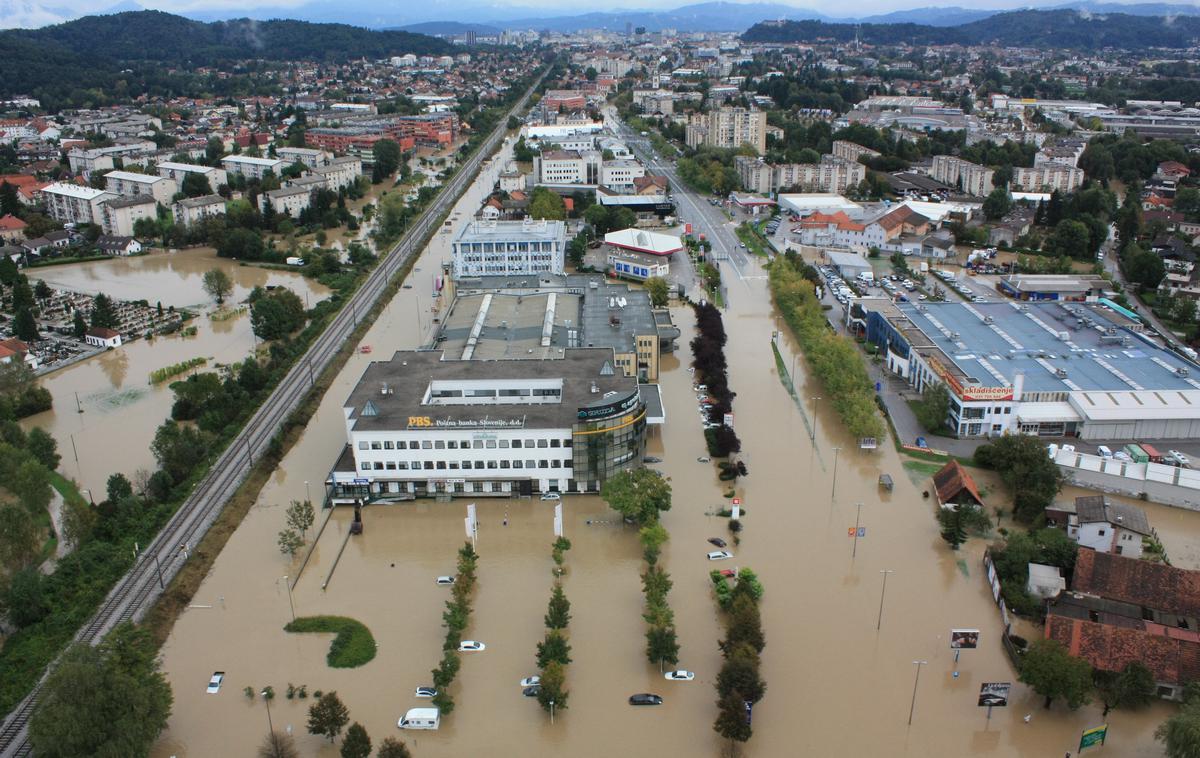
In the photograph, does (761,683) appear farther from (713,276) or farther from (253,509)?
(713,276)

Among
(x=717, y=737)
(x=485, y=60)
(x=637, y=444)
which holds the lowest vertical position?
(x=717, y=737)

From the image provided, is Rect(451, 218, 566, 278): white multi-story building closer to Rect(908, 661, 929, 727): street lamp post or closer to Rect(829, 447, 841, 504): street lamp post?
Rect(829, 447, 841, 504): street lamp post

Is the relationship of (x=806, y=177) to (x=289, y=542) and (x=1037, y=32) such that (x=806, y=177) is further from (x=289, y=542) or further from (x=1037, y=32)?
(x=1037, y=32)

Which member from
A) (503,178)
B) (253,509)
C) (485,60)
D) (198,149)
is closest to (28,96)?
(198,149)

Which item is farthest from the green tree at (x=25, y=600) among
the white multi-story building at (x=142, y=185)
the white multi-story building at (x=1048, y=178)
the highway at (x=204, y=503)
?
the white multi-story building at (x=1048, y=178)

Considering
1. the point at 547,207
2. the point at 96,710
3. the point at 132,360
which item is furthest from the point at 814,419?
the point at 547,207

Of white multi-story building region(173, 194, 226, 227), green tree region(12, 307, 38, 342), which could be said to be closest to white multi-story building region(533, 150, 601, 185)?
white multi-story building region(173, 194, 226, 227)
